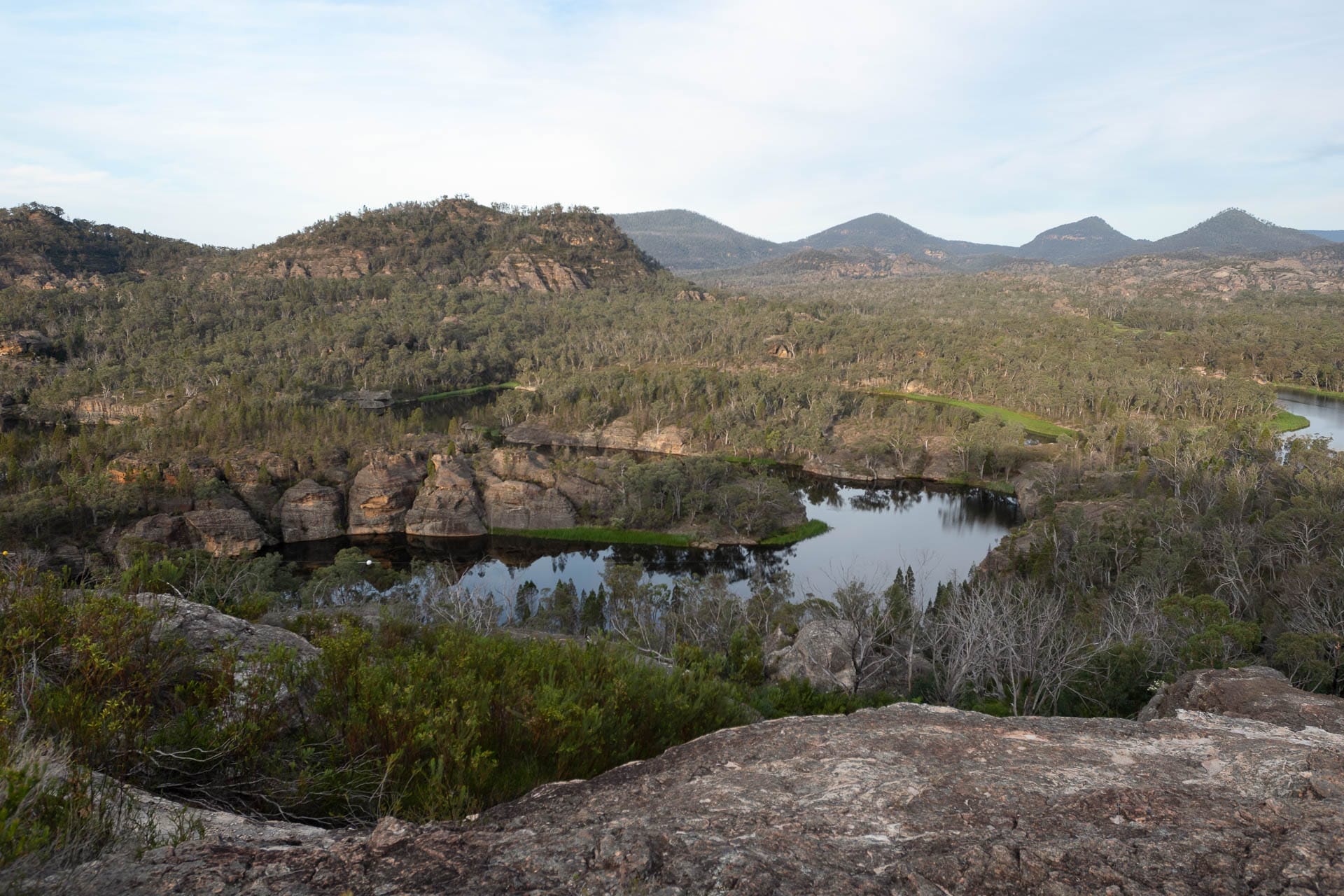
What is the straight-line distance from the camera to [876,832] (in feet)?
12.9

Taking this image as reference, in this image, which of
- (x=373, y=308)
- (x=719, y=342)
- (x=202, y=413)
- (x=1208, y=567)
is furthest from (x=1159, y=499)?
(x=373, y=308)

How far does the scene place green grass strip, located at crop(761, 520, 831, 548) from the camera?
154 feet

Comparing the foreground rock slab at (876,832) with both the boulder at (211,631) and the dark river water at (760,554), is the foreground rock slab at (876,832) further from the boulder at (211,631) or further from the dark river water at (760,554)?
the dark river water at (760,554)

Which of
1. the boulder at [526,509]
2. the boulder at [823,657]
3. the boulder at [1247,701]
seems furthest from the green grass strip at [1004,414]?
the boulder at [1247,701]

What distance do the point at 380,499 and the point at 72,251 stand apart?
16272 centimetres

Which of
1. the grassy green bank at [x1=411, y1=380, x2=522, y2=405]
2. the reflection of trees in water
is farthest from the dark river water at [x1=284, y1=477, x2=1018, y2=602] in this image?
the grassy green bank at [x1=411, y1=380, x2=522, y2=405]

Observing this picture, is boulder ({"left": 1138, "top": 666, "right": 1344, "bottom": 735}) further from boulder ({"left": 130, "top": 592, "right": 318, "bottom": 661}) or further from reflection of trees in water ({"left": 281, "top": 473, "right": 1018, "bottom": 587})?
reflection of trees in water ({"left": 281, "top": 473, "right": 1018, "bottom": 587})

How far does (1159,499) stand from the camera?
40.6 meters

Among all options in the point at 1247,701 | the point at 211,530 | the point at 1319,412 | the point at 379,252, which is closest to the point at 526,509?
the point at 211,530

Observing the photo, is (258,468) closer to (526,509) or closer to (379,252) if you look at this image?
(526,509)

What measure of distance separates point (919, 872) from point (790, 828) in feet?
2.45

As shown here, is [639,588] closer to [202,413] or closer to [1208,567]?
[1208,567]

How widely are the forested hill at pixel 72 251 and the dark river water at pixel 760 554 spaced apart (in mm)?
144192

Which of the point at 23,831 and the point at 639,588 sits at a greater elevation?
the point at 23,831
